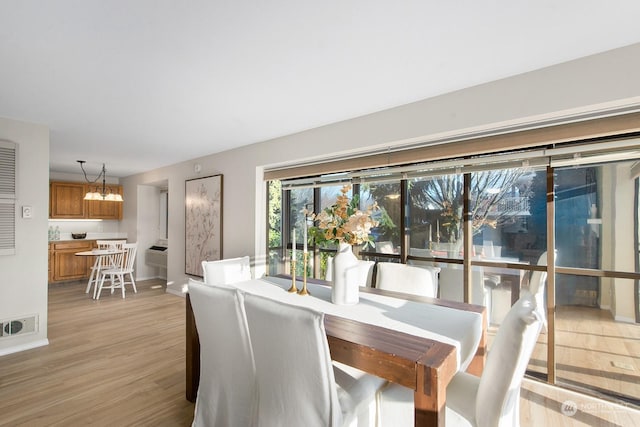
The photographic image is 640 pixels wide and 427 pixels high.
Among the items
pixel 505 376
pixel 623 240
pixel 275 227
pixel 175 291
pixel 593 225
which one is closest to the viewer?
pixel 505 376

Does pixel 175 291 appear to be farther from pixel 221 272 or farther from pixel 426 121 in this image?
pixel 426 121

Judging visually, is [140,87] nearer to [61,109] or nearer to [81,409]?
[61,109]

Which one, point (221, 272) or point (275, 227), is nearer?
point (221, 272)

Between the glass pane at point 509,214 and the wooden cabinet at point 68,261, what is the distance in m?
7.19

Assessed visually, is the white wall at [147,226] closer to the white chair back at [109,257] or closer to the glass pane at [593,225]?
the white chair back at [109,257]

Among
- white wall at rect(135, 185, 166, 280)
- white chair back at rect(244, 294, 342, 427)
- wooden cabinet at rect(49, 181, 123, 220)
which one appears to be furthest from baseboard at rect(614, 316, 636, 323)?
wooden cabinet at rect(49, 181, 123, 220)

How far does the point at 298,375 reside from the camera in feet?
4.54

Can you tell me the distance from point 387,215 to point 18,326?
405cm

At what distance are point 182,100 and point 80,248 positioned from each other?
18.6ft

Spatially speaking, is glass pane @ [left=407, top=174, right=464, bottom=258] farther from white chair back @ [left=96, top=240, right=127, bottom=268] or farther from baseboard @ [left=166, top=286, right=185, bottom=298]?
white chair back @ [left=96, top=240, right=127, bottom=268]

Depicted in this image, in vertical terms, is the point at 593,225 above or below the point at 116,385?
above

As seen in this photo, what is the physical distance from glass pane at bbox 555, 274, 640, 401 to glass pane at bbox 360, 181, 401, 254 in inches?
55.8

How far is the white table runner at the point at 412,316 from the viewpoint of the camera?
1.53 meters

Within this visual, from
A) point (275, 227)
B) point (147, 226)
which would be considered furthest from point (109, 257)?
point (275, 227)
